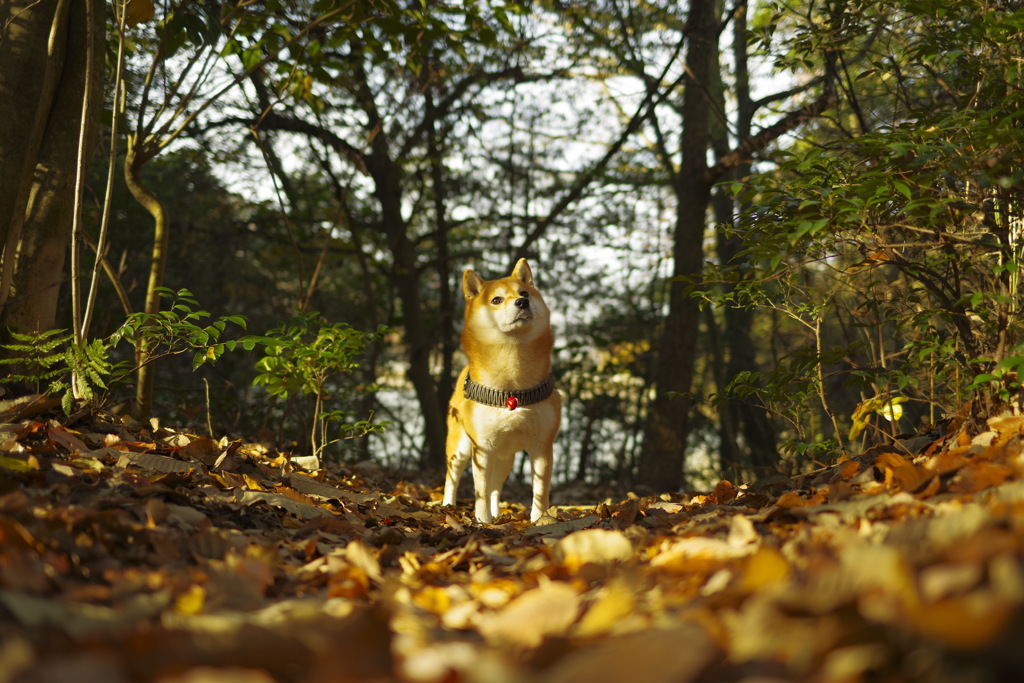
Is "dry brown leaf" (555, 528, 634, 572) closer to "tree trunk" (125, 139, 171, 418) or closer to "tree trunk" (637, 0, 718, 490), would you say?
"tree trunk" (125, 139, 171, 418)

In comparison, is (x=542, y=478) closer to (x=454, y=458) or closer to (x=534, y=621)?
(x=454, y=458)

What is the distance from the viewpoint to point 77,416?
A: 3.43 metres

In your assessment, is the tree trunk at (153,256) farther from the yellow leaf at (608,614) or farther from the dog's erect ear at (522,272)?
the yellow leaf at (608,614)

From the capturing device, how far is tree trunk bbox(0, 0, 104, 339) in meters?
3.52

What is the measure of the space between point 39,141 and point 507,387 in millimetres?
2753

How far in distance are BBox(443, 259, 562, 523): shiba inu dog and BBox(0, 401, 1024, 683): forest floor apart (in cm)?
98

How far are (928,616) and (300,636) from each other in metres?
0.96

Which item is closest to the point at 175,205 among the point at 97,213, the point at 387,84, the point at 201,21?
the point at 97,213

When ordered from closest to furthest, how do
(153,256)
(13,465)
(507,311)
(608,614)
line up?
(608,614), (13,465), (507,311), (153,256)

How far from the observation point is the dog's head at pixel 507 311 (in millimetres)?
3838

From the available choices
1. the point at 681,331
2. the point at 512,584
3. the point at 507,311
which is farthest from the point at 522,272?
the point at 681,331

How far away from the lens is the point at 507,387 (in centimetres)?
392

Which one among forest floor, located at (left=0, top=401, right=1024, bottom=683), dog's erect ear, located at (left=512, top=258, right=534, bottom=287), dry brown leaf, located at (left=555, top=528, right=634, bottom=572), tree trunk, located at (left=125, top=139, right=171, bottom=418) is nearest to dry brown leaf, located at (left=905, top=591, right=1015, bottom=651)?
forest floor, located at (left=0, top=401, right=1024, bottom=683)

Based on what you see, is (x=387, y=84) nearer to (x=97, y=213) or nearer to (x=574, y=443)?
(x=97, y=213)
